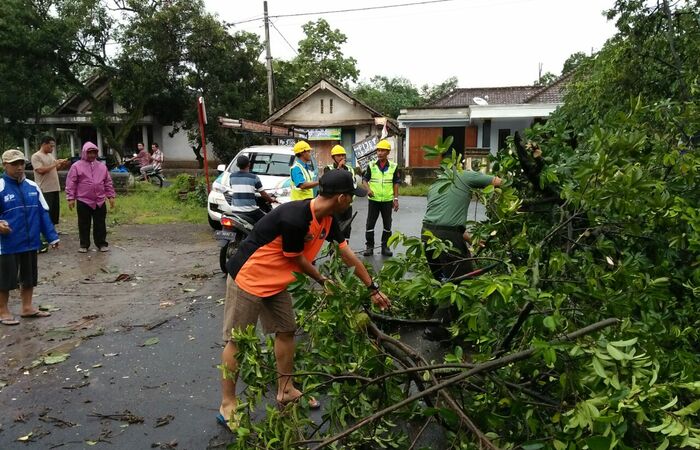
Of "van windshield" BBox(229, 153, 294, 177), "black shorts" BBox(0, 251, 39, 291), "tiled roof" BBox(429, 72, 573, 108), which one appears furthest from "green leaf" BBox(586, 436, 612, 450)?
"tiled roof" BBox(429, 72, 573, 108)

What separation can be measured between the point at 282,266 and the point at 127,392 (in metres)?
1.71

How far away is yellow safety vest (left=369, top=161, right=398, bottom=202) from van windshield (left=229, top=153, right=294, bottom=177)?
119 inches

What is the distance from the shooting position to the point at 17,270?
563 centimetres

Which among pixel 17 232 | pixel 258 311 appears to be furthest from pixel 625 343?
pixel 17 232

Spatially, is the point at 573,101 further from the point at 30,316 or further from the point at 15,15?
the point at 15,15

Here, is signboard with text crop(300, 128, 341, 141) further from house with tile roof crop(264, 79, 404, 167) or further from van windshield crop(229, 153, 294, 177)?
van windshield crop(229, 153, 294, 177)

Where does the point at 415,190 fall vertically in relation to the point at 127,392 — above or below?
above

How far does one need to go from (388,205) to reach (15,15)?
2232 centimetres

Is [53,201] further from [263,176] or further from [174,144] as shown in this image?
[174,144]

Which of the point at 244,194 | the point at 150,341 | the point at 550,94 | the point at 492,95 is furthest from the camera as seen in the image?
the point at 492,95

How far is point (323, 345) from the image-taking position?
2.87 meters

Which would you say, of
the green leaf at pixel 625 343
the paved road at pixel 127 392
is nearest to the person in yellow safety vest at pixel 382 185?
the paved road at pixel 127 392

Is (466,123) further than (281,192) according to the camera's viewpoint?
Yes

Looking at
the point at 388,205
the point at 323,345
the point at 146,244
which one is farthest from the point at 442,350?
the point at 146,244
